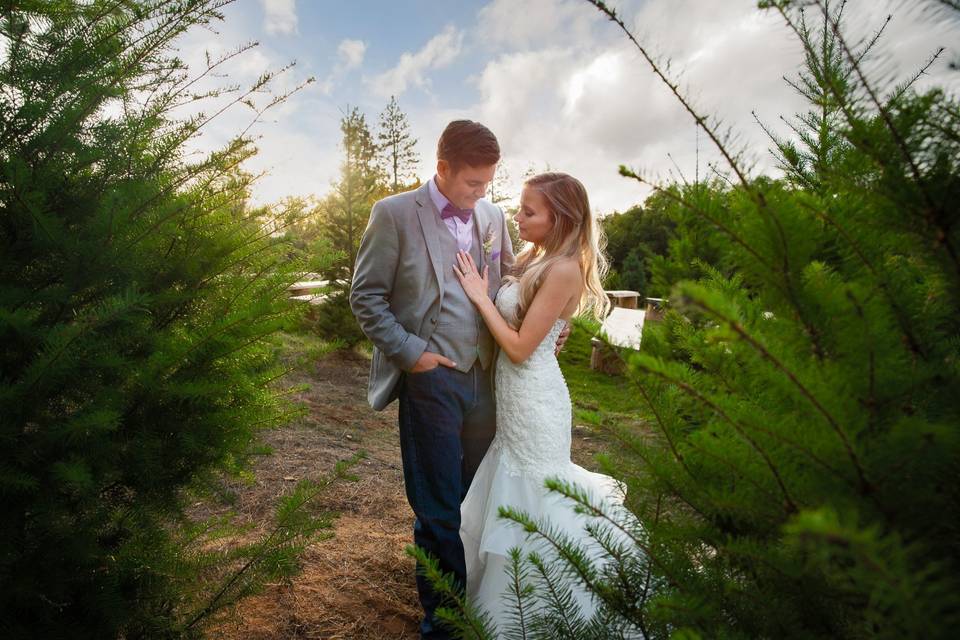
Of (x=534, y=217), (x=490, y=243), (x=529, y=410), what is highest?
(x=534, y=217)

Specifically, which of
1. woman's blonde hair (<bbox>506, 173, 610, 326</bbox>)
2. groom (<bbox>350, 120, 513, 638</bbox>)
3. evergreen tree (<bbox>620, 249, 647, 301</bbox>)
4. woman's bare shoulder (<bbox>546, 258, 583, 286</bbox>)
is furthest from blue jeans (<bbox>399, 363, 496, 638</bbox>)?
evergreen tree (<bbox>620, 249, 647, 301</bbox>)

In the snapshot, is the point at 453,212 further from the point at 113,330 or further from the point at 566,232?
the point at 113,330

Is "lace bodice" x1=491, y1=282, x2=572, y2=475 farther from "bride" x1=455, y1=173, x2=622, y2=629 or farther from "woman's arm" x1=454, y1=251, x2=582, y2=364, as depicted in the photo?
"woman's arm" x1=454, y1=251, x2=582, y2=364

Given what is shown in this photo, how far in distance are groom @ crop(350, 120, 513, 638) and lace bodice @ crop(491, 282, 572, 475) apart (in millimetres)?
228

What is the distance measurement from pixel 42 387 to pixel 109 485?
1.56ft

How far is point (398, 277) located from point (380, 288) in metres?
0.11

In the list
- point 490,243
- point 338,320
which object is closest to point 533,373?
point 490,243

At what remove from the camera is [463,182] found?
265cm

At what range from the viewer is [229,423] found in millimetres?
1770

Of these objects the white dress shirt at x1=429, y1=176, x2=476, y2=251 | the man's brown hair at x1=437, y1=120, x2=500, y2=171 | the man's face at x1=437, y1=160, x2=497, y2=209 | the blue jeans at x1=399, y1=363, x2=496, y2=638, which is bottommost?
the blue jeans at x1=399, y1=363, x2=496, y2=638

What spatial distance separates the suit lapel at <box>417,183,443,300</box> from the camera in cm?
262

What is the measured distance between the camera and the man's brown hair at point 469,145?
258 cm

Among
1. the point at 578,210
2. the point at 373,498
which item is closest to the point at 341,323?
the point at 373,498

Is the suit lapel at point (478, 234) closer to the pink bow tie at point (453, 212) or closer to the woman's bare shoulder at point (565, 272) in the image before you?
the pink bow tie at point (453, 212)
